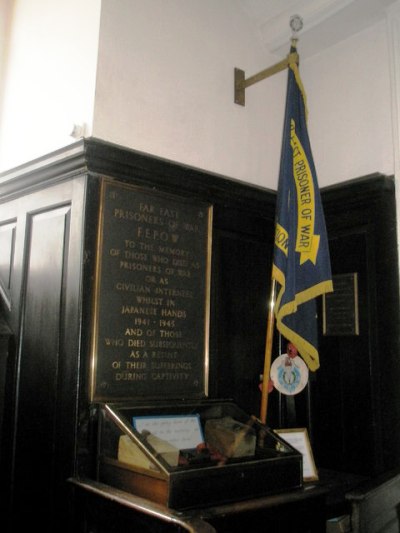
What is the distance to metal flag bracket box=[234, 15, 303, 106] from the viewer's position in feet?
10.3

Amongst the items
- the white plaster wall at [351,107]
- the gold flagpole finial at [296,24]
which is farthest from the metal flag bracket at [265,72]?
the white plaster wall at [351,107]

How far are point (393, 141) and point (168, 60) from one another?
137cm

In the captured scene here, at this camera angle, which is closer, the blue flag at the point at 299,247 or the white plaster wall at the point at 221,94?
the white plaster wall at the point at 221,94

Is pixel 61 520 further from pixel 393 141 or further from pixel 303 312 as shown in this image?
pixel 393 141

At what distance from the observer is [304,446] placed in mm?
2994

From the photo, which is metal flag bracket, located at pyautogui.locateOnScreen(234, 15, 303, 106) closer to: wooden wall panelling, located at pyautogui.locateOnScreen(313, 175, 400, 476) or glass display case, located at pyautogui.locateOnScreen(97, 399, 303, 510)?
wooden wall panelling, located at pyautogui.locateOnScreen(313, 175, 400, 476)

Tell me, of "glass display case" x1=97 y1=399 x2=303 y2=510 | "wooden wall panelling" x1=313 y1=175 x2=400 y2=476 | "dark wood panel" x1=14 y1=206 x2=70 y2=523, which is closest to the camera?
"glass display case" x1=97 y1=399 x2=303 y2=510

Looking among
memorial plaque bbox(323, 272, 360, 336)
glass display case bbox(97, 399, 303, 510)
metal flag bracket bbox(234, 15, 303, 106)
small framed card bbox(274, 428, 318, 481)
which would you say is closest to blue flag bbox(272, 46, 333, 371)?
metal flag bracket bbox(234, 15, 303, 106)

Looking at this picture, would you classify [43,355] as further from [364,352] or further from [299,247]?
[364,352]

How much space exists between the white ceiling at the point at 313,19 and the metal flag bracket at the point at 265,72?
18 centimetres

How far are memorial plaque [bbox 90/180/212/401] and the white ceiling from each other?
4.52 ft

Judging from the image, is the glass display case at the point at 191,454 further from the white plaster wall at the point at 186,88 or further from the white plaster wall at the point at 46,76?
the white plaster wall at the point at 46,76

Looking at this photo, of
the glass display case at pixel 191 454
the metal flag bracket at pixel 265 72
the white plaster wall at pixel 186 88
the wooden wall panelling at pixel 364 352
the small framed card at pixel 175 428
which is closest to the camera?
the glass display case at pixel 191 454

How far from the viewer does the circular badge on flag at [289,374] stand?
10.3 ft
